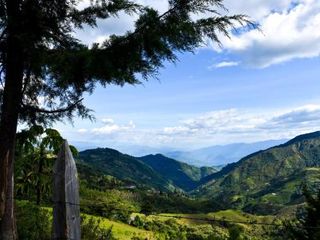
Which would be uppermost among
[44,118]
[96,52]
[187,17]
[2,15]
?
[2,15]

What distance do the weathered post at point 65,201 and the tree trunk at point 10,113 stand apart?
4736 mm

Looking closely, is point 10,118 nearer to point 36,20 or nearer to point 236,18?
point 36,20

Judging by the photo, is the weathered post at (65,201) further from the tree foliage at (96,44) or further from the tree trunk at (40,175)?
the tree trunk at (40,175)

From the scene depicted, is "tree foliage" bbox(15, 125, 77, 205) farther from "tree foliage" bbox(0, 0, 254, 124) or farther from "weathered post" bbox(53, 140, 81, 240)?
"weathered post" bbox(53, 140, 81, 240)

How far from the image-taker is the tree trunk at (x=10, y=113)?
352 inches

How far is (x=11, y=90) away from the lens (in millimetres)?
9531

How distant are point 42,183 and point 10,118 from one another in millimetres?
6524

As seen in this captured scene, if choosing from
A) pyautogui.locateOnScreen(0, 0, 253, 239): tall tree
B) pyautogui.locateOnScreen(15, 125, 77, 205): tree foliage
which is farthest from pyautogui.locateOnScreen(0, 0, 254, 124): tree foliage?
pyautogui.locateOnScreen(15, 125, 77, 205): tree foliage

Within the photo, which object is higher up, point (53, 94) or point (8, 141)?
point (53, 94)

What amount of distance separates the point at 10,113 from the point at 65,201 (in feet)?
17.8

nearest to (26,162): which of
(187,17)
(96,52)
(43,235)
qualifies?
(43,235)

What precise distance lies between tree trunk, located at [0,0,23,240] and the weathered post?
4736 mm

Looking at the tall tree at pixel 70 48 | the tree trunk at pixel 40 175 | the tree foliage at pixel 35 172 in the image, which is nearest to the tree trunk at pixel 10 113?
the tall tree at pixel 70 48

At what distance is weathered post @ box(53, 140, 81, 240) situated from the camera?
4.62m
